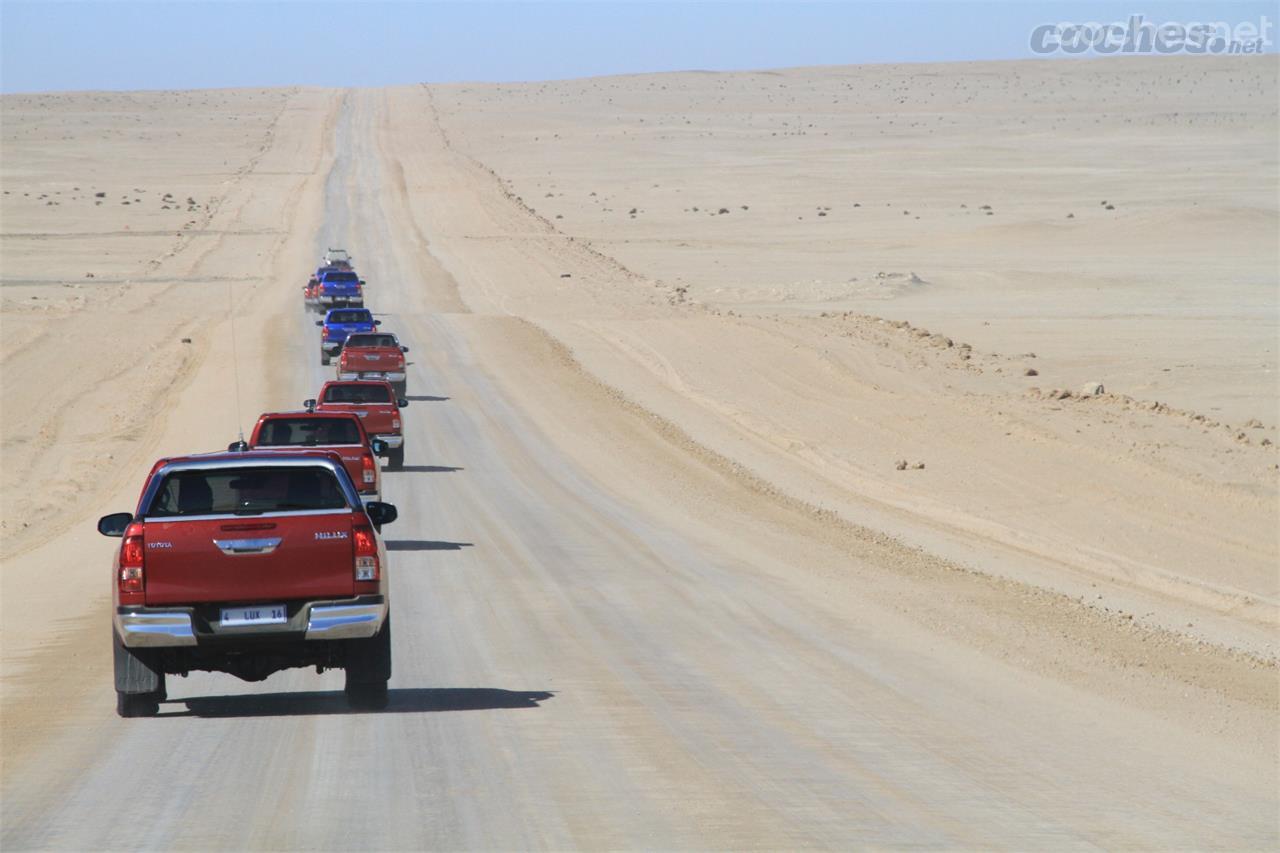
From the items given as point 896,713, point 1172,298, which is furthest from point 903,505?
point 1172,298

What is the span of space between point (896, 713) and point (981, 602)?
604cm

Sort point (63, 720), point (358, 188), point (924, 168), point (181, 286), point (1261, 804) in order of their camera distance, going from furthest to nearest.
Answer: point (924, 168)
point (358, 188)
point (181, 286)
point (63, 720)
point (1261, 804)

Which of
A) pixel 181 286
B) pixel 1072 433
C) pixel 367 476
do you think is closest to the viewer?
pixel 367 476

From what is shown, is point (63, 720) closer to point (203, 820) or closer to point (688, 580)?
point (203, 820)

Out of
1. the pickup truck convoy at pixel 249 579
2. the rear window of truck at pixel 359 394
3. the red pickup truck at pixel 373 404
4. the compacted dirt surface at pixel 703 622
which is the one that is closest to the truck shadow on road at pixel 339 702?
the compacted dirt surface at pixel 703 622

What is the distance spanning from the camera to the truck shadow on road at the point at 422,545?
20.9 meters

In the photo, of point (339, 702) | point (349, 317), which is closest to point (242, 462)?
point (339, 702)

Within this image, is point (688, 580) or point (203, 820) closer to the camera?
point (203, 820)

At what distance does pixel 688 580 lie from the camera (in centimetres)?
1877

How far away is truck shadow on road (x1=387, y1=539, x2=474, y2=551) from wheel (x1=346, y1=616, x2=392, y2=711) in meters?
9.08

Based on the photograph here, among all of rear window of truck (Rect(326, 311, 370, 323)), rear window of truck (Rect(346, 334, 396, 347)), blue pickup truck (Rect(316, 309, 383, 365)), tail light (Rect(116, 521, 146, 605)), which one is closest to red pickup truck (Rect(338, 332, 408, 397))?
rear window of truck (Rect(346, 334, 396, 347))

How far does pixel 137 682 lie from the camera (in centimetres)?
1134

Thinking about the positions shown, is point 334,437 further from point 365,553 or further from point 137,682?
point 365,553

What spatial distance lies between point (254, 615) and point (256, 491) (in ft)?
3.74
